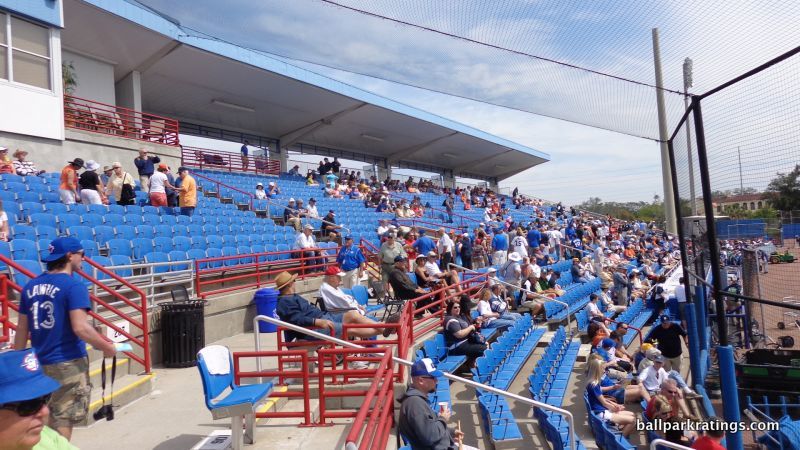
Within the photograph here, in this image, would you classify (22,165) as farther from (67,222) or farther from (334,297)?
(334,297)

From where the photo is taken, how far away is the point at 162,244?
9766 millimetres

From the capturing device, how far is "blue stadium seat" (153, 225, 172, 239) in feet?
33.6

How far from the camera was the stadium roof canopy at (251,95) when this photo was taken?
15.7 meters

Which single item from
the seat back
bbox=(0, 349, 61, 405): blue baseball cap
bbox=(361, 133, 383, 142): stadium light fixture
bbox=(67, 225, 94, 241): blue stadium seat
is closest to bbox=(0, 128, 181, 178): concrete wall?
bbox=(67, 225, 94, 241): blue stadium seat

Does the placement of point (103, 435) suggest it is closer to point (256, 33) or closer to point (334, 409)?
point (334, 409)

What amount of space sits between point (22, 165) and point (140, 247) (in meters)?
4.09

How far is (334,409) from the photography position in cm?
532

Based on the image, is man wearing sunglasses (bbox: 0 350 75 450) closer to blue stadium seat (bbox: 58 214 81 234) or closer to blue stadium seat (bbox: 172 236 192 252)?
blue stadium seat (bbox: 58 214 81 234)

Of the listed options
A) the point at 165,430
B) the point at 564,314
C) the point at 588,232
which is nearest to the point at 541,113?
the point at 165,430

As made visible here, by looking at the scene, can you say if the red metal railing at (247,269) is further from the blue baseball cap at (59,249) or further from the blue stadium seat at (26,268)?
the blue baseball cap at (59,249)

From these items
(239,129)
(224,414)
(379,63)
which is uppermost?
(239,129)

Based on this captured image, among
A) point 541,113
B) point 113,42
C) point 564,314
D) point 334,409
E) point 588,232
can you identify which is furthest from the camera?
point 588,232

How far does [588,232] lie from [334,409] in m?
23.6

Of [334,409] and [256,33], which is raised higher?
[256,33]
